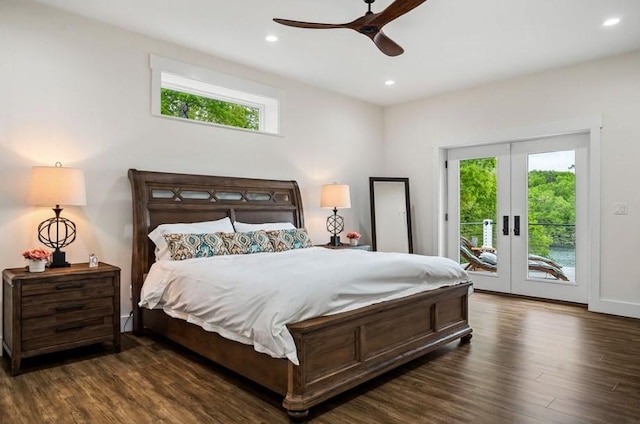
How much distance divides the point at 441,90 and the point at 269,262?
4.13 m

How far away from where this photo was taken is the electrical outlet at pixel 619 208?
4.66m

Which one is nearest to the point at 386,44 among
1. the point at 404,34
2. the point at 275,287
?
the point at 404,34

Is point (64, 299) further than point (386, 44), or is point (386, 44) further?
point (386, 44)

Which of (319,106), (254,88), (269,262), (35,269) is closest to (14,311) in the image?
(35,269)

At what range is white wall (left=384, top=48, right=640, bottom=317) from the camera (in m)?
4.61

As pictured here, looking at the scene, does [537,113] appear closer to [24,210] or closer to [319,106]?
[319,106]

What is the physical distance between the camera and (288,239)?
452 cm

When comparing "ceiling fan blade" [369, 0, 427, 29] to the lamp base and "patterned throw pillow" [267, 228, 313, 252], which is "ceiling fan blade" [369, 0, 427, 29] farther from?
the lamp base

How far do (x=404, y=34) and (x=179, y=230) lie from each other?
9.58ft

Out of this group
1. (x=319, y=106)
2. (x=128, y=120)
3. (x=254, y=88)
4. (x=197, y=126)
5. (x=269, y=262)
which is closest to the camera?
(x=269, y=262)

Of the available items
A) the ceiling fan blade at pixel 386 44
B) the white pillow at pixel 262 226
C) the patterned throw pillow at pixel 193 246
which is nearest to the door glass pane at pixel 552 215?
A: the ceiling fan blade at pixel 386 44

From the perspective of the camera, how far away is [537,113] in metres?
5.31

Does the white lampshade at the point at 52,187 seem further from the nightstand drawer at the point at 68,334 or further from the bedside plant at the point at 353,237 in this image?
the bedside plant at the point at 353,237

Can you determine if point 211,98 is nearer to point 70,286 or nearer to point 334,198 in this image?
point 334,198
